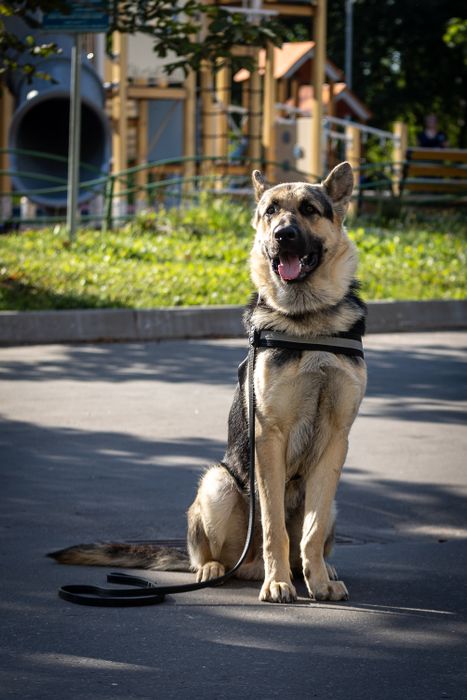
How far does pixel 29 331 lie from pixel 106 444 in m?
4.55

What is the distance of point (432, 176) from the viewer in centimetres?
2595

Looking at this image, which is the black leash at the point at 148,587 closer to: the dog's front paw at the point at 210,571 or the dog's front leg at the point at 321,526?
the dog's front paw at the point at 210,571

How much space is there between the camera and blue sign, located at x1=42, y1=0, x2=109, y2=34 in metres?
14.7

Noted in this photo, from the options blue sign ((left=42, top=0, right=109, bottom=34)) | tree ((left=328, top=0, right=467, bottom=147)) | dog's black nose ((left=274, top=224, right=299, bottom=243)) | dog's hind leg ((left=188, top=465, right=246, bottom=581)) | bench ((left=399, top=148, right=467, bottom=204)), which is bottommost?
dog's hind leg ((left=188, top=465, right=246, bottom=581))

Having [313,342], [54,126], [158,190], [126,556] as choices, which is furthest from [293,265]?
[54,126]

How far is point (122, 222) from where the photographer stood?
59.6 feet

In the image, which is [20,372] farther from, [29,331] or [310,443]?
[310,443]

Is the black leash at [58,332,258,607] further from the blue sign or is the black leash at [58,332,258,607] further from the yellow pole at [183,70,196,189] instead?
the yellow pole at [183,70,196,189]

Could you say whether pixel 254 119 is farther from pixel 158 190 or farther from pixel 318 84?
pixel 158 190

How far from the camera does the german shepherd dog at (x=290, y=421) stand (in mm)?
4902

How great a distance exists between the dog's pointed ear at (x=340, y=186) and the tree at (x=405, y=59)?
49974 millimetres

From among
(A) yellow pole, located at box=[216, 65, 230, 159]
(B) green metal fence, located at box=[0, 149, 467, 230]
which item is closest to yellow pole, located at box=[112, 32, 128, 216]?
(B) green metal fence, located at box=[0, 149, 467, 230]

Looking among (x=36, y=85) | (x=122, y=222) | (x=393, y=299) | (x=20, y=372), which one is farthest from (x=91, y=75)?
(x=20, y=372)

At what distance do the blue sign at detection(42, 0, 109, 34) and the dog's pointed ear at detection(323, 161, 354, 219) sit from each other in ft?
33.5
